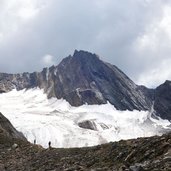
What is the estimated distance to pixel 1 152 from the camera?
159ft

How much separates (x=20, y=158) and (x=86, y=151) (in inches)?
325

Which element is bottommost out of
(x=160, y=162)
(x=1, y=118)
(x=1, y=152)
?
(x=160, y=162)

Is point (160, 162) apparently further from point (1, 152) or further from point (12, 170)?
point (1, 152)

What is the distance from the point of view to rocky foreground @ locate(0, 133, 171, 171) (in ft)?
84.6

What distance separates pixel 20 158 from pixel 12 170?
239 inches

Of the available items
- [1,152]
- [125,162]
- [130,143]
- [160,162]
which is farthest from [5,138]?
[160,162]

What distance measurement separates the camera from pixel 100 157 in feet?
108

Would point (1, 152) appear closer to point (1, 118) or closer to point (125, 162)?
point (125, 162)

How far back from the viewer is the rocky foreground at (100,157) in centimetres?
2578

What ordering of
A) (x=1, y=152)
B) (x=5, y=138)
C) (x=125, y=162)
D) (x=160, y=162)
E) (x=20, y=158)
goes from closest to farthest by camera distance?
(x=160, y=162) → (x=125, y=162) → (x=20, y=158) → (x=1, y=152) → (x=5, y=138)

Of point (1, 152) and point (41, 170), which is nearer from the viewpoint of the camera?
point (41, 170)

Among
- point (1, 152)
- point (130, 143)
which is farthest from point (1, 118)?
point (130, 143)

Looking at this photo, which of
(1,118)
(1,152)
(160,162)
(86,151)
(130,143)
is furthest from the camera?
(1,118)

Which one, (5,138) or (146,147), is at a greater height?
(5,138)
